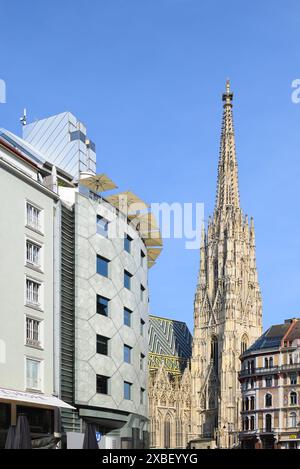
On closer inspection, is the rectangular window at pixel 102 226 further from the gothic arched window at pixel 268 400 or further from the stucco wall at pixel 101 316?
the gothic arched window at pixel 268 400

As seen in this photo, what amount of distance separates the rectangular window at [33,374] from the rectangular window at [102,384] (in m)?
6.13

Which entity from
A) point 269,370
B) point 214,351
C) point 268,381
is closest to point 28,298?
point 269,370

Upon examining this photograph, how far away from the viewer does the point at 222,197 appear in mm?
189250

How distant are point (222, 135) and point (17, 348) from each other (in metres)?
148

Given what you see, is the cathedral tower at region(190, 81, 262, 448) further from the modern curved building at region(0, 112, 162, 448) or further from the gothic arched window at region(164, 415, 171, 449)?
the modern curved building at region(0, 112, 162, 448)

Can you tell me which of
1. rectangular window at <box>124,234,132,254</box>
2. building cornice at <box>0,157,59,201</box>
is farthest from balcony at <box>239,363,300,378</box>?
building cornice at <box>0,157,59,201</box>

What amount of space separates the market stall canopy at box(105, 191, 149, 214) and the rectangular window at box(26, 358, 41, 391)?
54.0 ft

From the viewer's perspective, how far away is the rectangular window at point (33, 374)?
172 feet

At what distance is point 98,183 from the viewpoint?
64.1 metres

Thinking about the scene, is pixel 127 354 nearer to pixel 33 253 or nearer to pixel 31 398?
pixel 33 253

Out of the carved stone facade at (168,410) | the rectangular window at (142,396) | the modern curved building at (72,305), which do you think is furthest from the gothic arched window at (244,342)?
the rectangular window at (142,396)

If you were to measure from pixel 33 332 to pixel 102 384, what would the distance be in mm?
7756
